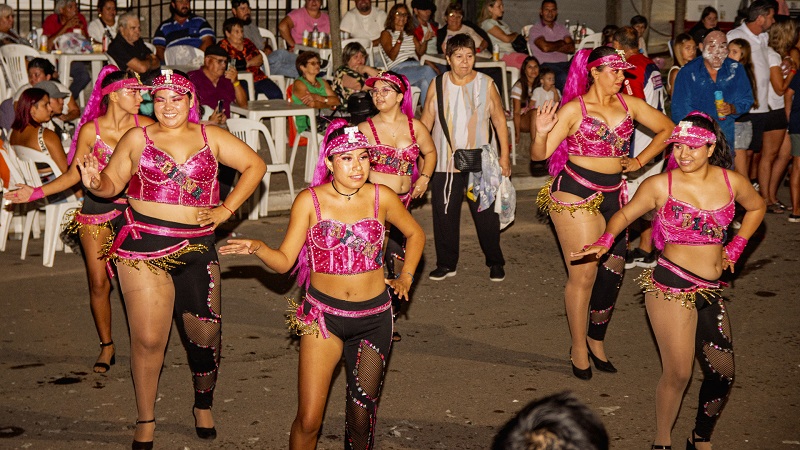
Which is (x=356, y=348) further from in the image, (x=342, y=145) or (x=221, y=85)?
(x=221, y=85)

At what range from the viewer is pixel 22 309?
28.0 feet

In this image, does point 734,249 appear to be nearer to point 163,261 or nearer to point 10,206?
point 163,261

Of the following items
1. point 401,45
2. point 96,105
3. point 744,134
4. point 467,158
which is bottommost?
point 467,158

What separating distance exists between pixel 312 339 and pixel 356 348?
9.3 inches

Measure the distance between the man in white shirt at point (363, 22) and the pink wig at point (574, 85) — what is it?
7.71 m

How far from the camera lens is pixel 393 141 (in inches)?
314

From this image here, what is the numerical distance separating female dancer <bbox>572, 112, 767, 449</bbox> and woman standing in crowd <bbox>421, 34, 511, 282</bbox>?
10.4 ft

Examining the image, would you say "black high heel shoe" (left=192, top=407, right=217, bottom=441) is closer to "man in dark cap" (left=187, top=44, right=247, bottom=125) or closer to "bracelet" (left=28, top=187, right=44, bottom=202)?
"bracelet" (left=28, top=187, right=44, bottom=202)

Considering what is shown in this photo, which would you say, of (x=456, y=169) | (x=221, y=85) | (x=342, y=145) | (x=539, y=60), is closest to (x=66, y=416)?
(x=342, y=145)

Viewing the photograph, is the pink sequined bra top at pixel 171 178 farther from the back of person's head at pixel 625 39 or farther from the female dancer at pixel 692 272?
the back of person's head at pixel 625 39

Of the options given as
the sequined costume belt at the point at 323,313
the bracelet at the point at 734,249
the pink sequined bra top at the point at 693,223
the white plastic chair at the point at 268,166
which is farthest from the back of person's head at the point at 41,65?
the bracelet at the point at 734,249

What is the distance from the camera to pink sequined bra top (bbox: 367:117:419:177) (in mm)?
7918

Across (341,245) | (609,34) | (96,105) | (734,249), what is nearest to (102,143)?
(96,105)

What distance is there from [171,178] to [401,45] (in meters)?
8.90
